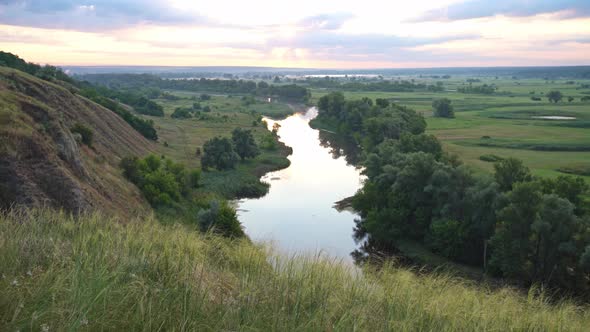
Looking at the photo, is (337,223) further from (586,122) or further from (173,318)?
(586,122)

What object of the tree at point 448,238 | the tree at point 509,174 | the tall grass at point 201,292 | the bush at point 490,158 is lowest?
the tree at point 448,238

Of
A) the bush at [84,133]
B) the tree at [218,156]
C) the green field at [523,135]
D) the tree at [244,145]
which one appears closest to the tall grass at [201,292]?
the bush at [84,133]

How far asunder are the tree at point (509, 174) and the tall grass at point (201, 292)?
929 inches

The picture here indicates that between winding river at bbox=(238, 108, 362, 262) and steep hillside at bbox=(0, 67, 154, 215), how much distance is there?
27.7ft

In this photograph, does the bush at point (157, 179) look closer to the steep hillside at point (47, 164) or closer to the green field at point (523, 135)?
the steep hillside at point (47, 164)

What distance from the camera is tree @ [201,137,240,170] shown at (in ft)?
160

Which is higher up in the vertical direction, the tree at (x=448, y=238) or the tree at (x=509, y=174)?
the tree at (x=509, y=174)

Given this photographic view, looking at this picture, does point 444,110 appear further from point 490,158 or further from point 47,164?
point 47,164

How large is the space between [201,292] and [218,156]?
43991mm

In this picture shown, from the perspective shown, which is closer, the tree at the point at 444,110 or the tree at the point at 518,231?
the tree at the point at 518,231

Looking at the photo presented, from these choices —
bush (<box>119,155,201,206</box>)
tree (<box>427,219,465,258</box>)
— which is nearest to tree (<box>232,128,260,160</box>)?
bush (<box>119,155,201,206</box>)

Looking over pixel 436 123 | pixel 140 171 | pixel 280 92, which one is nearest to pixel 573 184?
pixel 140 171

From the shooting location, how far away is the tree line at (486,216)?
2305 centimetres

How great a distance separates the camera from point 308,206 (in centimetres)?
3812
